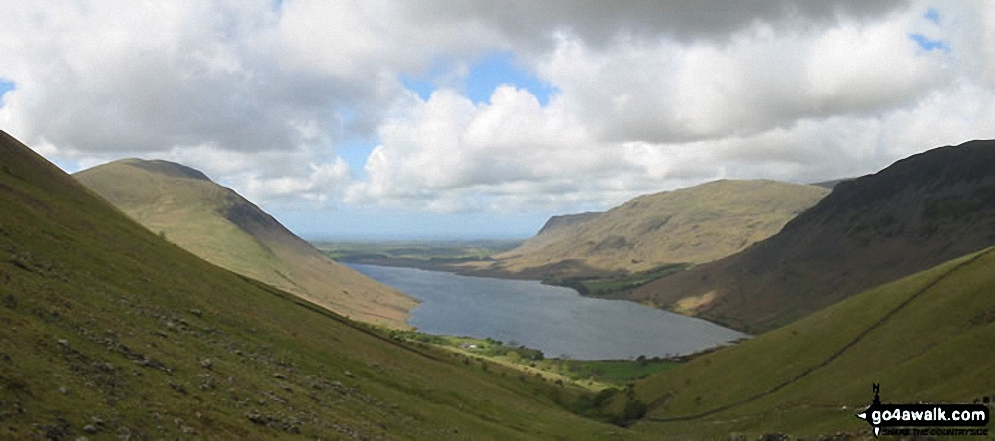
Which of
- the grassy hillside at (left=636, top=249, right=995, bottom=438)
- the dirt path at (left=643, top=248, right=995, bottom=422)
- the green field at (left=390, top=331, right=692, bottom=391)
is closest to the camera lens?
the grassy hillside at (left=636, top=249, right=995, bottom=438)

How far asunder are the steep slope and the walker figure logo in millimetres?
29940

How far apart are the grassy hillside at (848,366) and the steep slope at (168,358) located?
80.2 feet

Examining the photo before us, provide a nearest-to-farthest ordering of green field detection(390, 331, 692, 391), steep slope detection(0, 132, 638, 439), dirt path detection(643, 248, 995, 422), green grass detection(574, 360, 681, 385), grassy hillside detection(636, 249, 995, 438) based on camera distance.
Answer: steep slope detection(0, 132, 638, 439) → grassy hillside detection(636, 249, 995, 438) → dirt path detection(643, 248, 995, 422) → green field detection(390, 331, 692, 391) → green grass detection(574, 360, 681, 385)

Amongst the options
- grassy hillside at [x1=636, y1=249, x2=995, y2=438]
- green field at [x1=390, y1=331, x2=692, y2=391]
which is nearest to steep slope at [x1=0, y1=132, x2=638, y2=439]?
grassy hillside at [x1=636, y1=249, x2=995, y2=438]

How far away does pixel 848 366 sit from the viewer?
84.6 m

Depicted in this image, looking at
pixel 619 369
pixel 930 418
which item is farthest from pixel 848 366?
pixel 619 369

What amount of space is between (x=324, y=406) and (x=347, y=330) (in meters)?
48.5

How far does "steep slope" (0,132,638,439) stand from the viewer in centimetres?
2259

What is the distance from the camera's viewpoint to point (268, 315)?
65.5 metres

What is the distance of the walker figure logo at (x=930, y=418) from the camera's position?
3528 centimetres

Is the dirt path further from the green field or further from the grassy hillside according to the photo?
the green field

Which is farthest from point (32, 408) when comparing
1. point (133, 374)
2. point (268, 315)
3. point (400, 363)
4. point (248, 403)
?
point (400, 363)

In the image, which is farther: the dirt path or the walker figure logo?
the dirt path

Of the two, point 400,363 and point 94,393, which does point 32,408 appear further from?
point 400,363
